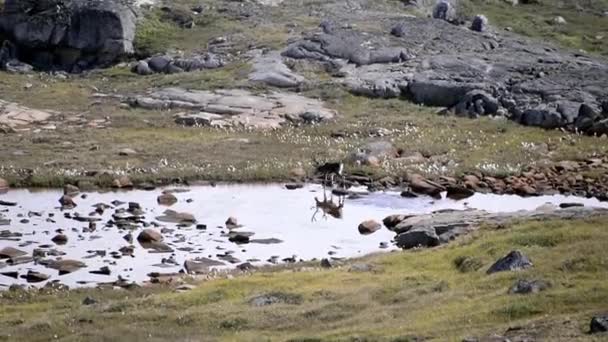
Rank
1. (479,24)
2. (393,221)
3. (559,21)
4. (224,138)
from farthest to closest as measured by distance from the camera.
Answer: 1. (559,21)
2. (479,24)
3. (224,138)
4. (393,221)

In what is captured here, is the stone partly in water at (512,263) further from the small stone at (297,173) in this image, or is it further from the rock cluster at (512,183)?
the small stone at (297,173)

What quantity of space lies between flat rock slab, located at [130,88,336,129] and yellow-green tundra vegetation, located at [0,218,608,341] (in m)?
32.1

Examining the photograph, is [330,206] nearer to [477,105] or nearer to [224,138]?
[224,138]

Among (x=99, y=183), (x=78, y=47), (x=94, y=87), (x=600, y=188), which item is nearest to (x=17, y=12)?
(x=78, y=47)

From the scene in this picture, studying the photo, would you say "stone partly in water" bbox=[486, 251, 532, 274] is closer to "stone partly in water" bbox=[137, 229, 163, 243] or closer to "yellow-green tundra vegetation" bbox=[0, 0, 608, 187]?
"stone partly in water" bbox=[137, 229, 163, 243]

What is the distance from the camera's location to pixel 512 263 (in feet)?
116

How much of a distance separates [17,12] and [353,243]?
54.9 meters

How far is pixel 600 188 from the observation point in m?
60.2

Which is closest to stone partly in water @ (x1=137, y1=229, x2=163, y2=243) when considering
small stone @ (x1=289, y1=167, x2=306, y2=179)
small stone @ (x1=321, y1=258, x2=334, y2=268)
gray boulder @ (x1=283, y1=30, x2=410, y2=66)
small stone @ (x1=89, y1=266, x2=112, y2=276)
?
small stone @ (x1=89, y1=266, x2=112, y2=276)

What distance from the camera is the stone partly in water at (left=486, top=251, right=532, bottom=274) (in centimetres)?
3509

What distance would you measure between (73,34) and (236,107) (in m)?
22.3

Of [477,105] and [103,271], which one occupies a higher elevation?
[103,271]

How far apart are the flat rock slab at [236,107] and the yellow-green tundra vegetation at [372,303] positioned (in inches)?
1262

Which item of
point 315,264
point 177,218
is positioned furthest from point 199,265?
point 177,218
